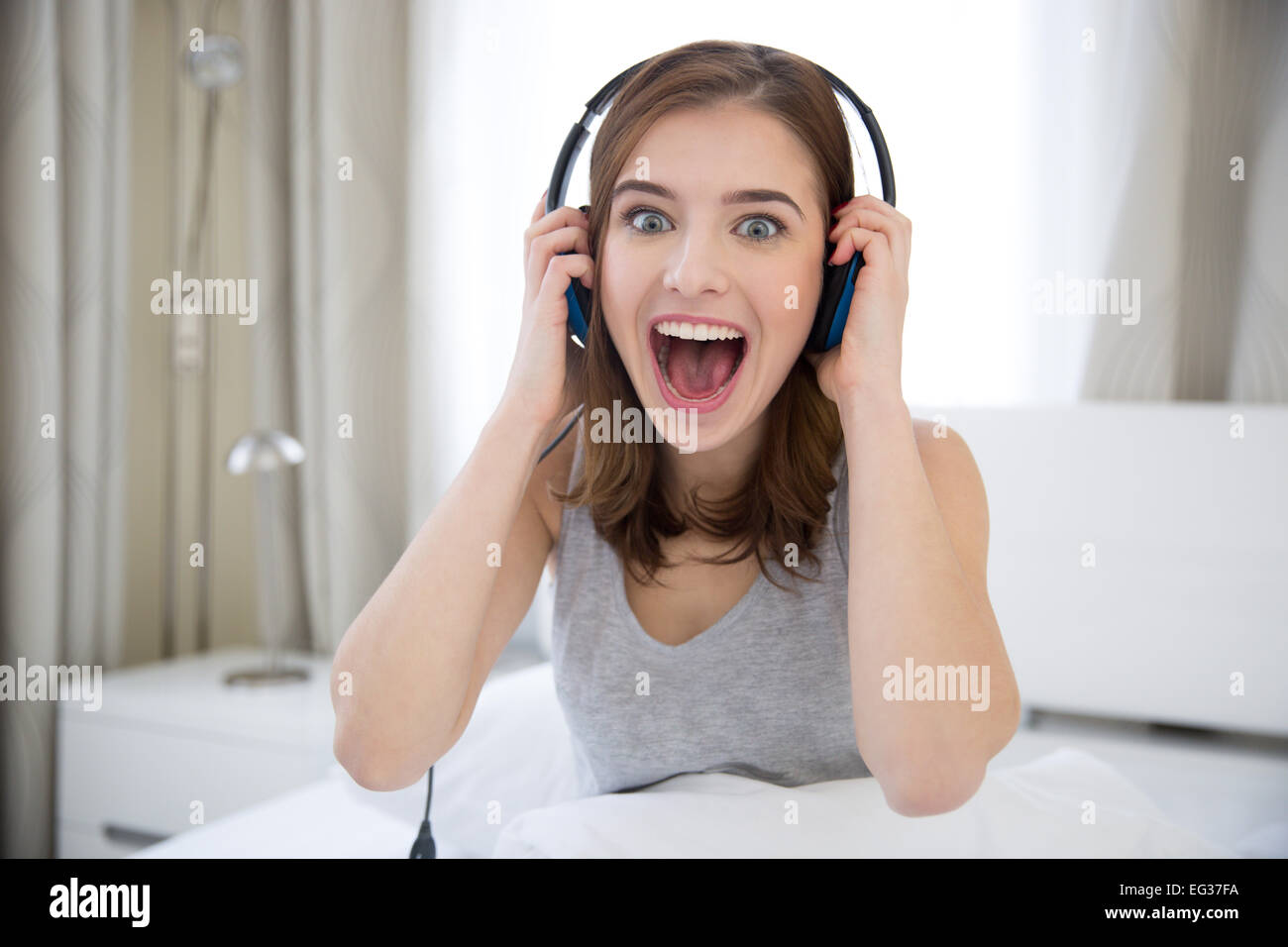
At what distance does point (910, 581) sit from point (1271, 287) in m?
1.12

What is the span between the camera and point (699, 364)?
0.81m

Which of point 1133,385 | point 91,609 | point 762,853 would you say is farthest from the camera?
point 91,609

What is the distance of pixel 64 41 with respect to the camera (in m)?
1.74

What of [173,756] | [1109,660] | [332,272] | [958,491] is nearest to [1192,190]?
[1109,660]

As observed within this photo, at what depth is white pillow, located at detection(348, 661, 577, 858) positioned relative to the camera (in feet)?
3.70

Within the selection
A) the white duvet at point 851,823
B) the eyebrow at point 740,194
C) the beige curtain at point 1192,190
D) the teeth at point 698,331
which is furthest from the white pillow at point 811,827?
the beige curtain at point 1192,190

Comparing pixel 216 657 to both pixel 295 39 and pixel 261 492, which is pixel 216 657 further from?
pixel 295 39

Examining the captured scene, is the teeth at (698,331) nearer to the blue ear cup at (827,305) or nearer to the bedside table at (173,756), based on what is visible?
the blue ear cup at (827,305)

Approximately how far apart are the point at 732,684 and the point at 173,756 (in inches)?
49.1

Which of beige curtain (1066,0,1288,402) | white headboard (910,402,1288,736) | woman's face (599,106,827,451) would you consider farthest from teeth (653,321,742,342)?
beige curtain (1066,0,1288,402)

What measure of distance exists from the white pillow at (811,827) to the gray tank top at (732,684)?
0.03 m

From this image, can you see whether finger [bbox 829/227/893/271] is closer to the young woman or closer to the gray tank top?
the young woman

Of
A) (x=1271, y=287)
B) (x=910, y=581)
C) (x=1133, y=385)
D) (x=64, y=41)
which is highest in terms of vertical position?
(x=64, y=41)
